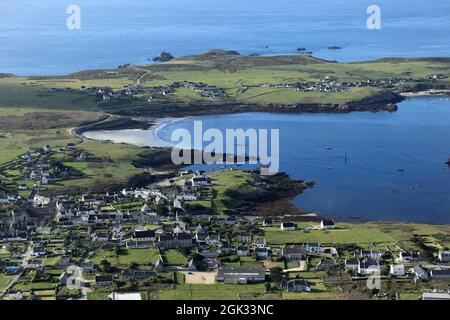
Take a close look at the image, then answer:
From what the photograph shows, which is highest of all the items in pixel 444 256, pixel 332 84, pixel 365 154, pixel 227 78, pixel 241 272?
pixel 227 78

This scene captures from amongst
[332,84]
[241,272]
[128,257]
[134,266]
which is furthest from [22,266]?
[332,84]

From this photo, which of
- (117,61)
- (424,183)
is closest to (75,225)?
(424,183)

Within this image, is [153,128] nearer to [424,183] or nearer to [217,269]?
[424,183]

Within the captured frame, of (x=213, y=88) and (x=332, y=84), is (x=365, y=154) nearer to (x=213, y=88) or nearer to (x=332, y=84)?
(x=332, y=84)

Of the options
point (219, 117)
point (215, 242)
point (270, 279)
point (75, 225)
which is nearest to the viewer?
point (270, 279)

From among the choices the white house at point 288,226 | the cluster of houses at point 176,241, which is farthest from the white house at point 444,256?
the white house at point 288,226
